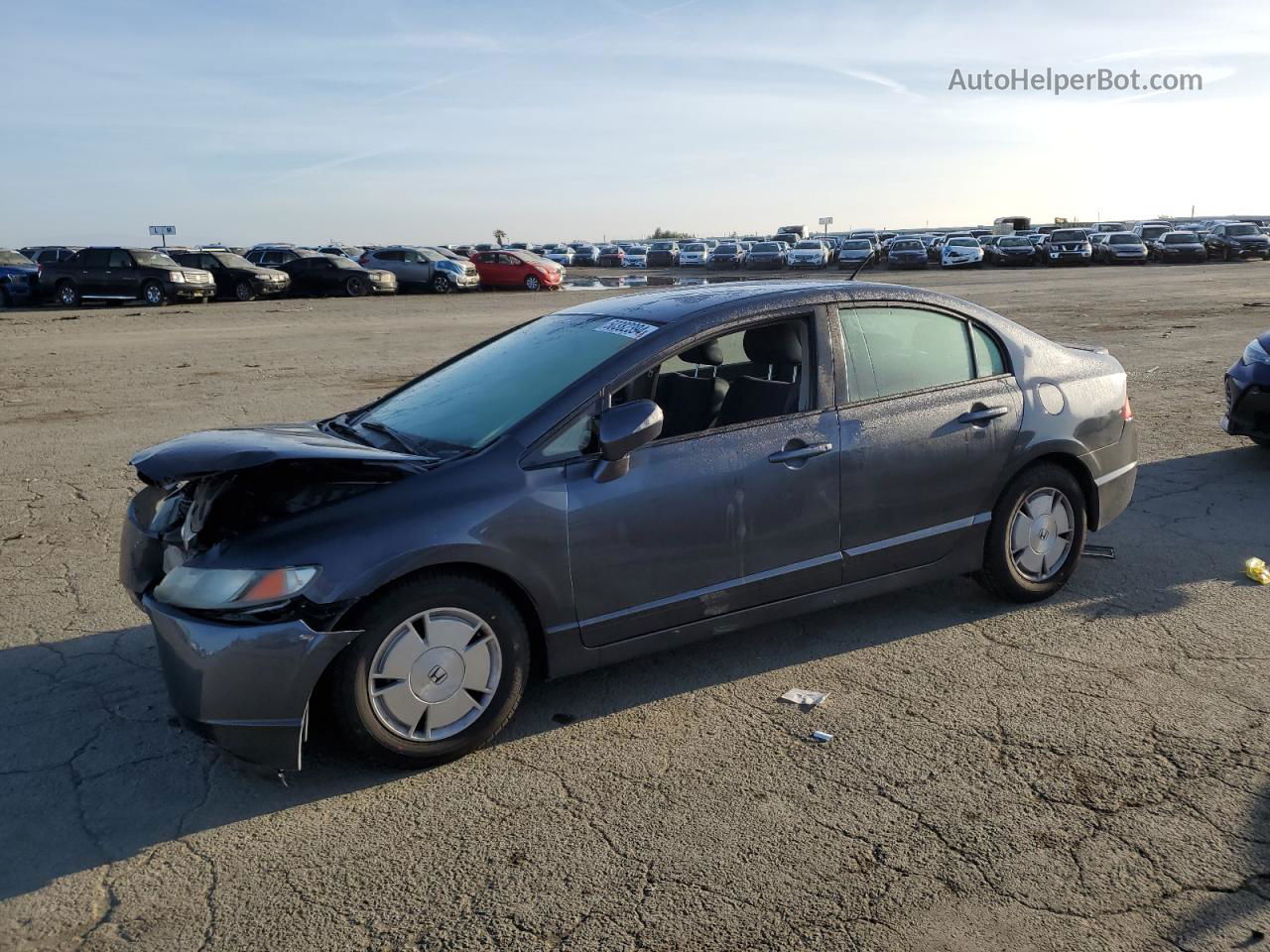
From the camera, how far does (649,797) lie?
358 centimetres

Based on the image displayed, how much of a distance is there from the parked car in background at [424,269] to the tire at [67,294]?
30.0 feet

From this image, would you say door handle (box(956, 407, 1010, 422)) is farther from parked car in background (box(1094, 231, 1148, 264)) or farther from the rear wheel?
parked car in background (box(1094, 231, 1148, 264))

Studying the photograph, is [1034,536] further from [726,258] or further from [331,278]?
[726,258]

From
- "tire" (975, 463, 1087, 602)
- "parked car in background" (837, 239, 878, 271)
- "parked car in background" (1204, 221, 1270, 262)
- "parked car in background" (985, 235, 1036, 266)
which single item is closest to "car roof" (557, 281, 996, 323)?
"tire" (975, 463, 1087, 602)

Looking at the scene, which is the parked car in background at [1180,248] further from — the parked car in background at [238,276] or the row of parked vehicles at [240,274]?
the parked car in background at [238,276]

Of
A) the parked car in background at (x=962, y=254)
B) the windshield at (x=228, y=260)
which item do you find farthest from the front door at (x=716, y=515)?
the parked car in background at (x=962, y=254)

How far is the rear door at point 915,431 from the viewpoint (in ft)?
15.0

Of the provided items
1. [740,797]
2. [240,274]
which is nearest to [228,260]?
[240,274]

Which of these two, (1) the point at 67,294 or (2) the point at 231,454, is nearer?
(2) the point at 231,454

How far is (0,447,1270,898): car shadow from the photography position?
3.49 metres

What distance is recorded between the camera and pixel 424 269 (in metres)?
35.5

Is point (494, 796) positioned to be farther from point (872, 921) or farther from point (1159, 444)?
point (1159, 444)

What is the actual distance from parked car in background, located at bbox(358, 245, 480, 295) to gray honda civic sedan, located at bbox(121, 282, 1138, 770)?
31.3 metres

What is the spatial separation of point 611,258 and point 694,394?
198 feet
